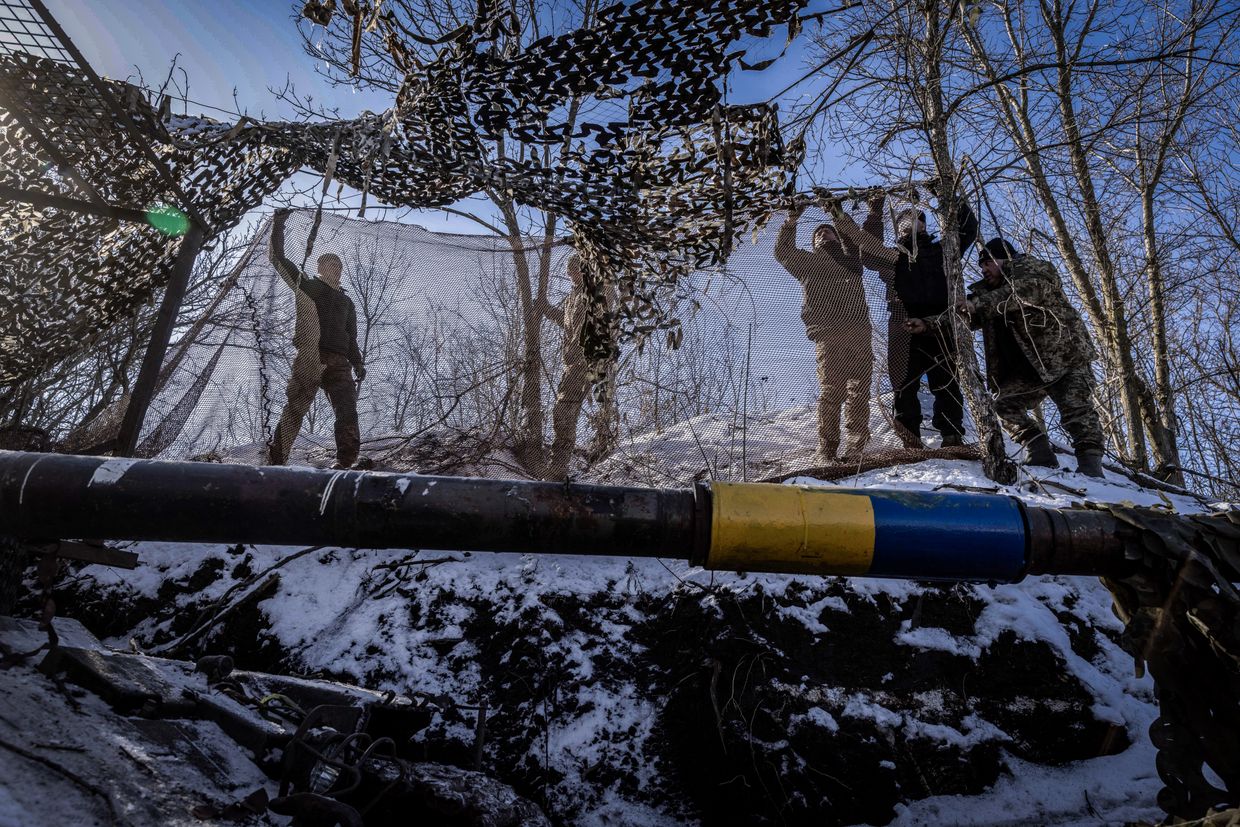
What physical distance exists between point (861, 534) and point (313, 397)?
4.55 metres

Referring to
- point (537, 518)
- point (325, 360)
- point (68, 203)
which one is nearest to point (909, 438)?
point (537, 518)

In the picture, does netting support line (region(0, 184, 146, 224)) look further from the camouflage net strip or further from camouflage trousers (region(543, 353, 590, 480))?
the camouflage net strip

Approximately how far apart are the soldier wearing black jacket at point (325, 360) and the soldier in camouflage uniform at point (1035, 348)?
4.36 metres

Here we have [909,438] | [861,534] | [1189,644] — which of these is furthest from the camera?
[909,438]

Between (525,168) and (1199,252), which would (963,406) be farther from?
(1199,252)

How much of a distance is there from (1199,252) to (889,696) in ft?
28.5

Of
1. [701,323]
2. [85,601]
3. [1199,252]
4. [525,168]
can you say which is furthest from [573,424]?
[1199,252]

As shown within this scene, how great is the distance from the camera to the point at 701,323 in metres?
4.71

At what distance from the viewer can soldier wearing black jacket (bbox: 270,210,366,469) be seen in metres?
4.72

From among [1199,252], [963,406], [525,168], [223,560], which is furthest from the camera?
[1199,252]

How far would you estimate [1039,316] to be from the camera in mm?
4840

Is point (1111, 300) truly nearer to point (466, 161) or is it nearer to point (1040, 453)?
point (1040, 453)

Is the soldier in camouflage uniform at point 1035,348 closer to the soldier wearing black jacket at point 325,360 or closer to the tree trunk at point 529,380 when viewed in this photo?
the tree trunk at point 529,380

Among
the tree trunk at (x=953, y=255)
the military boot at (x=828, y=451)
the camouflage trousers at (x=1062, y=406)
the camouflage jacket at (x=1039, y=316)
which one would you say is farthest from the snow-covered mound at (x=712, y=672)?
the camouflage jacket at (x=1039, y=316)
